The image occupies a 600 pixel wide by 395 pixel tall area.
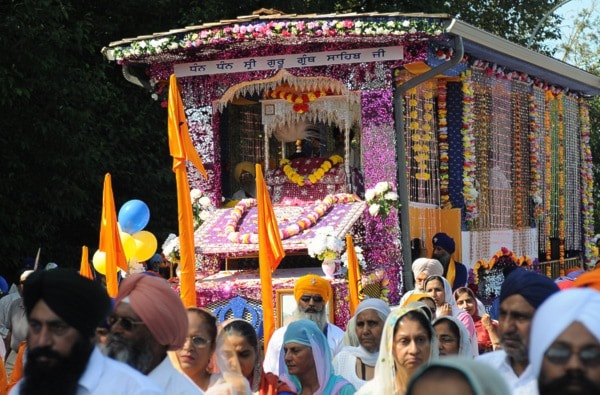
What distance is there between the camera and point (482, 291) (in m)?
20.5

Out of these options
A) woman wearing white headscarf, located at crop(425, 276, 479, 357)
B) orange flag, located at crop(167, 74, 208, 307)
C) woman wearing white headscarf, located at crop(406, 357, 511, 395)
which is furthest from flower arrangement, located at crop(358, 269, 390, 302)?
woman wearing white headscarf, located at crop(406, 357, 511, 395)

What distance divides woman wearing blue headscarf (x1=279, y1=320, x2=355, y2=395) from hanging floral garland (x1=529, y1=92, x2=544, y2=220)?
616 inches

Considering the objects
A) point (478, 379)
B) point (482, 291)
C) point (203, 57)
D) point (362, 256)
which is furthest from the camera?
point (482, 291)

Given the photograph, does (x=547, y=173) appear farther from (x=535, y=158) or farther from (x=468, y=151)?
(x=468, y=151)

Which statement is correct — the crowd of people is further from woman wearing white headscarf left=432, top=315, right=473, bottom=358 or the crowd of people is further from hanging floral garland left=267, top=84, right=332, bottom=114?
hanging floral garland left=267, top=84, right=332, bottom=114

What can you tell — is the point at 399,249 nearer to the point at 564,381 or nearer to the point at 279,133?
the point at 279,133

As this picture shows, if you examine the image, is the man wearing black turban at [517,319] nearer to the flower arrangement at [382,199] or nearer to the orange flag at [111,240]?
the orange flag at [111,240]

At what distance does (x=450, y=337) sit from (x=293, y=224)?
9.28 meters

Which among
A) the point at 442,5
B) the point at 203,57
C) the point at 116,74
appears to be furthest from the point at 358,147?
the point at 442,5

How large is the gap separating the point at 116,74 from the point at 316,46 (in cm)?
871

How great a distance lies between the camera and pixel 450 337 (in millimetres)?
8133

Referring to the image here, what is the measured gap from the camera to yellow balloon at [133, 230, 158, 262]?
16.1 m

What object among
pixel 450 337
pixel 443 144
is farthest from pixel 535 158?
pixel 450 337

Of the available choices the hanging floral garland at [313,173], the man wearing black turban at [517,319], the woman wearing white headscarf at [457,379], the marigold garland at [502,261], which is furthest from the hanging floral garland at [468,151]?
the woman wearing white headscarf at [457,379]
